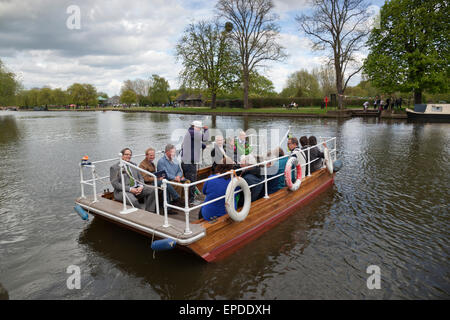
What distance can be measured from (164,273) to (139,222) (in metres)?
1.03

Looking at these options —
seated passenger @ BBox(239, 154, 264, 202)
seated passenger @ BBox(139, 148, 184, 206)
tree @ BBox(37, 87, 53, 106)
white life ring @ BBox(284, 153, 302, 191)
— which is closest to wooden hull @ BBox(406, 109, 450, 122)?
white life ring @ BBox(284, 153, 302, 191)

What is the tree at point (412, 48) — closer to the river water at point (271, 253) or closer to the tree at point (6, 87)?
the river water at point (271, 253)

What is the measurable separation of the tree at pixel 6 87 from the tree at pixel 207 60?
3902 cm

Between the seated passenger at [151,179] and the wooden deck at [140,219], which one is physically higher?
the seated passenger at [151,179]

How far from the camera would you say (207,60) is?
1991 inches

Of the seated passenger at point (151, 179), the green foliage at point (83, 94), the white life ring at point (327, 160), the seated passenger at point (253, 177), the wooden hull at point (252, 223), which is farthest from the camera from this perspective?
the green foliage at point (83, 94)

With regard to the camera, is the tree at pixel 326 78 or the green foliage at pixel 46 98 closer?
the tree at pixel 326 78

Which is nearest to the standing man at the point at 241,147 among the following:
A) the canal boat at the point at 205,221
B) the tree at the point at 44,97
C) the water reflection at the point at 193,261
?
the canal boat at the point at 205,221

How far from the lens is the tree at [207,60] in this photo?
49094 mm

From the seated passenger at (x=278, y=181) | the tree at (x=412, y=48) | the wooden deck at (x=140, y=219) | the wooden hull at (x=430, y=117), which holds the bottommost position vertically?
the wooden deck at (x=140, y=219)

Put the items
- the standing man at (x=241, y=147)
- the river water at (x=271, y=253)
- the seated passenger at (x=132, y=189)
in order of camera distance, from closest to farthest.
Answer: the river water at (x=271, y=253) < the seated passenger at (x=132, y=189) < the standing man at (x=241, y=147)
